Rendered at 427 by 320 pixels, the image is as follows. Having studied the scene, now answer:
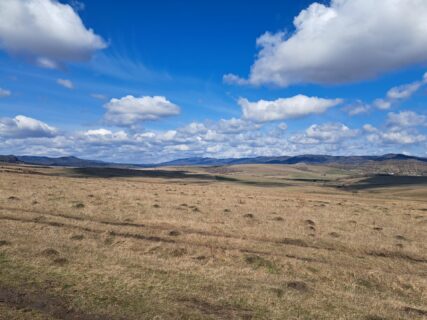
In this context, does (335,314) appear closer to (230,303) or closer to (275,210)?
(230,303)

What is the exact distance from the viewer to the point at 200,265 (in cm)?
1803

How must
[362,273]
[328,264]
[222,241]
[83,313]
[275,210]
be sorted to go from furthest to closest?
[275,210] < [222,241] < [328,264] < [362,273] < [83,313]

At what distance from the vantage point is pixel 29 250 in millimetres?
18375

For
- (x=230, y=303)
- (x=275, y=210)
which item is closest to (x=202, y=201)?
(x=275, y=210)

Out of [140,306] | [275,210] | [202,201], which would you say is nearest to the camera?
[140,306]

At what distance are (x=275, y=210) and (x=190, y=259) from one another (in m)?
21.2

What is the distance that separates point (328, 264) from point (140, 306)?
10750mm

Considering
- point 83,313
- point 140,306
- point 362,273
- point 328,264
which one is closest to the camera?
point 83,313

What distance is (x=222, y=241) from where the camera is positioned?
23453 millimetres

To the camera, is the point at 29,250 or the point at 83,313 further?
the point at 29,250

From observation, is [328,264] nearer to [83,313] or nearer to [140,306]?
[140,306]

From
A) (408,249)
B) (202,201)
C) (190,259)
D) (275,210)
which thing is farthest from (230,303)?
(202,201)

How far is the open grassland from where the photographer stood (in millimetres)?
12719

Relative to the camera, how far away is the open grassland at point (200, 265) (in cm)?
1272
